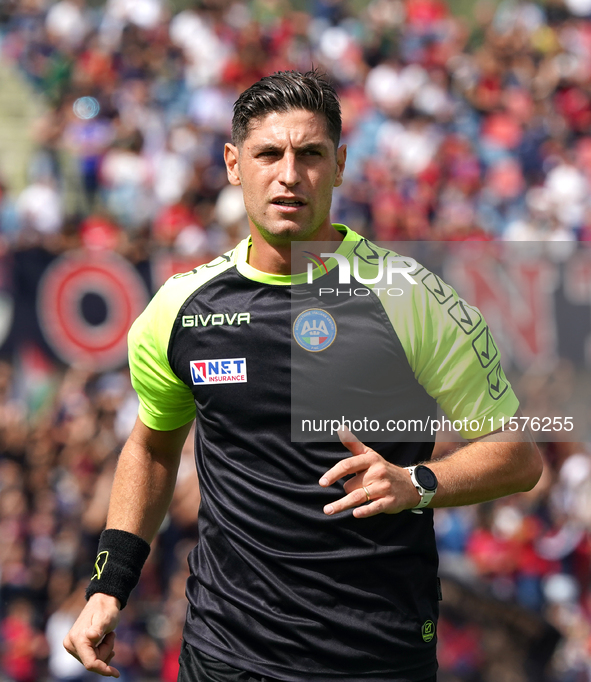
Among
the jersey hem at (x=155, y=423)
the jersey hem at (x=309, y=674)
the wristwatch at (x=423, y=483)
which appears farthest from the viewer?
the jersey hem at (x=155, y=423)

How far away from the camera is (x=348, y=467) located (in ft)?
6.86

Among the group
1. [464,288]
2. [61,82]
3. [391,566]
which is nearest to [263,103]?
[391,566]

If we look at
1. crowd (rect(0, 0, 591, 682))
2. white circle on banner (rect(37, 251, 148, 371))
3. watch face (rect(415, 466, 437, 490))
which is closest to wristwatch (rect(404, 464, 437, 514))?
watch face (rect(415, 466, 437, 490))

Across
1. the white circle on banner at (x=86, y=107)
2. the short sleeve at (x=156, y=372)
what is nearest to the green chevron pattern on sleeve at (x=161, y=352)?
the short sleeve at (x=156, y=372)

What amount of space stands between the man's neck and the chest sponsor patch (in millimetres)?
317

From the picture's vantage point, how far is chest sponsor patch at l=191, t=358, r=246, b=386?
8.47 feet

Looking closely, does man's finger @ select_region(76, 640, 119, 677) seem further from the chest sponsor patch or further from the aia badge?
the aia badge

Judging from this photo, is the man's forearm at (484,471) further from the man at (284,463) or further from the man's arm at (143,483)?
the man's arm at (143,483)

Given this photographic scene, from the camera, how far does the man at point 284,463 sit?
2.42 m

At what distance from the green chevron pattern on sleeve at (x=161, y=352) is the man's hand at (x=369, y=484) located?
0.79 meters

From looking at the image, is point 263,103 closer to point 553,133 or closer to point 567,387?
point 567,387

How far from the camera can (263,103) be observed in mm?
2654

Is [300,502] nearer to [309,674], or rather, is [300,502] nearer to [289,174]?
[309,674]

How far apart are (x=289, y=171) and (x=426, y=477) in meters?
0.96
